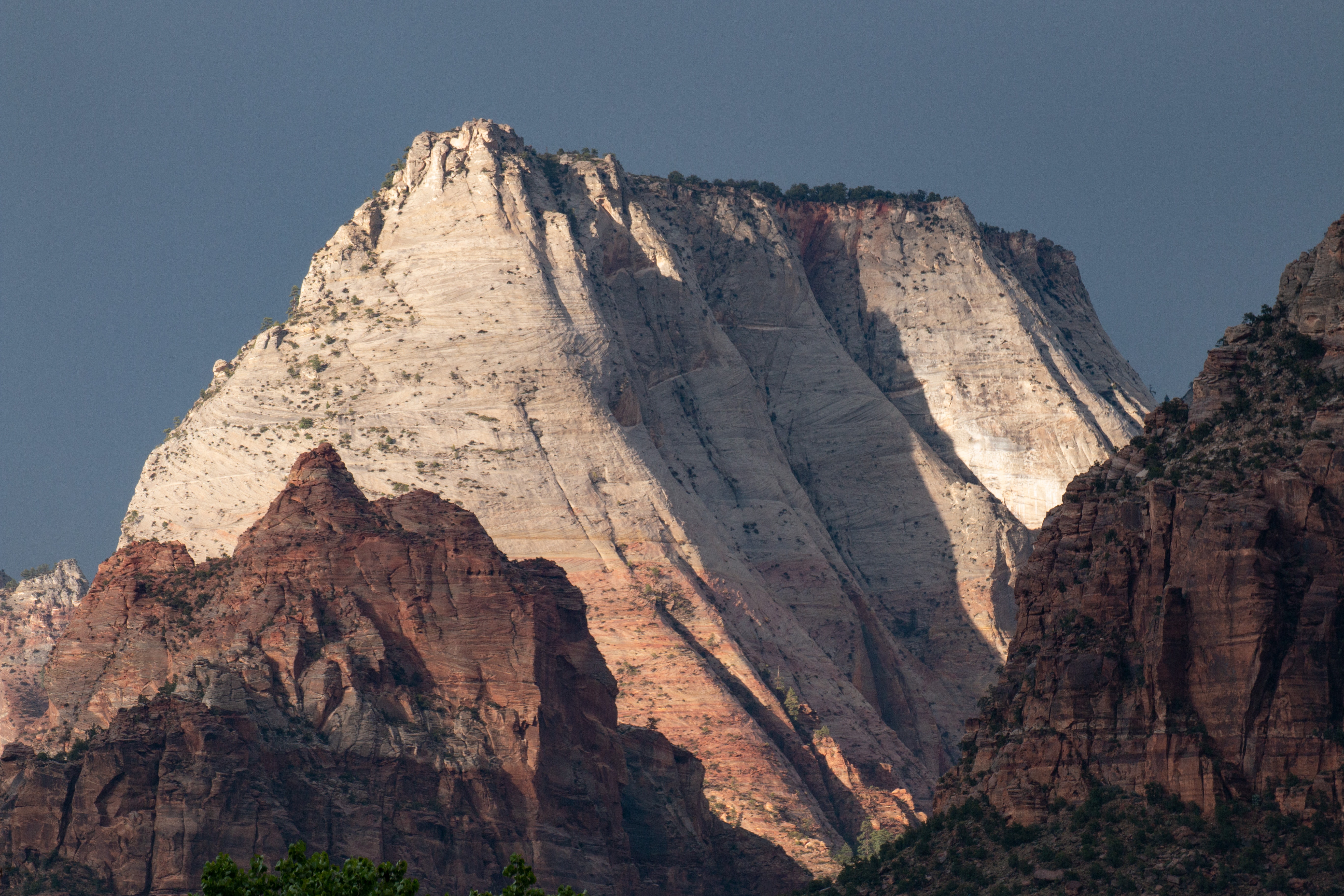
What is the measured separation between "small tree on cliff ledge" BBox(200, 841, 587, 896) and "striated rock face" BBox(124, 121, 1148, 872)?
71518 millimetres

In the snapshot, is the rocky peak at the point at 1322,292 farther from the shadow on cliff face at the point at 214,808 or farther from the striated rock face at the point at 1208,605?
the shadow on cliff face at the point at 214,808

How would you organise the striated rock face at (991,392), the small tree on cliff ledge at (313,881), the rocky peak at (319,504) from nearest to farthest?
the small tree on cliff ledge at (313,881)
the rocky peak at (319,504)
the striated rock face at (991,392)

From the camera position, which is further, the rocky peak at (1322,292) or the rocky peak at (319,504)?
the rocky peak at (319,504)

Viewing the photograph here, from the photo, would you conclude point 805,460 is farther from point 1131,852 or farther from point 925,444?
point 1131,852

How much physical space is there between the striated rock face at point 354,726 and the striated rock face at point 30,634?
2784 cm

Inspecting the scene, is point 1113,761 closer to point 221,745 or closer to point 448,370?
point 221,745

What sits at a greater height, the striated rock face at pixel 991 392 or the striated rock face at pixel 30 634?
the striated rock face at pixel 991 392

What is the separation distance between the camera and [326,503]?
119 metres

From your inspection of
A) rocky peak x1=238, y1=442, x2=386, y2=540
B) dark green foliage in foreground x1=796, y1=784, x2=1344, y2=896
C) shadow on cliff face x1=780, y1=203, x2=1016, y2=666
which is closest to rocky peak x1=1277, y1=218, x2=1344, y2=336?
dark green foliage in foreground x1=796, y1=784, x2=1344, y2=896

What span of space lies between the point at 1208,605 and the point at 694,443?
305ft

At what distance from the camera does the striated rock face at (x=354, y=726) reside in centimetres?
10094

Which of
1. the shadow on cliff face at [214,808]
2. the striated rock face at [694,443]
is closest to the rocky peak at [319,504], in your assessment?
the shadow on cliff face at [214,808]

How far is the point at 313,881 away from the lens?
5559 centimetres

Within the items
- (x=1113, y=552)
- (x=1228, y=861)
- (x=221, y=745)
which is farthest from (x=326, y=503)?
(x=1228, y=861)
